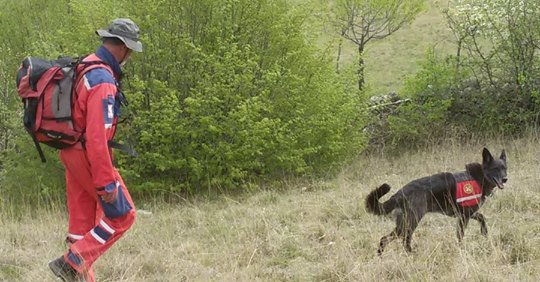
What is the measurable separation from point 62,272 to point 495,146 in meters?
11.5

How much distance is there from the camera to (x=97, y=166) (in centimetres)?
412

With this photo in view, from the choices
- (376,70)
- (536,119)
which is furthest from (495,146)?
(376,70)

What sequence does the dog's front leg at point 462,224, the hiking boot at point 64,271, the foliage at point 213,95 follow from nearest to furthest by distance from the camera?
1. the hiking boot at point 64,271
2. the dog's front leg at point 462,224
3. the foliage at point 213,95

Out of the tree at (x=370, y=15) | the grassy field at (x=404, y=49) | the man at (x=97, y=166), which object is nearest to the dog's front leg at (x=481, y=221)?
the man at (x=97, y=166)

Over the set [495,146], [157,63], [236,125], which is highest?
[157,63]

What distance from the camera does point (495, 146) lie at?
1391 cm

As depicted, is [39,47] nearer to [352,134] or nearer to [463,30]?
[352,134]

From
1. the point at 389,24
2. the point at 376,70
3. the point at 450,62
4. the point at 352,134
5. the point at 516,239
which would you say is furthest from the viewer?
the point at 376,70

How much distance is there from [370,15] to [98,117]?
21.7 metres

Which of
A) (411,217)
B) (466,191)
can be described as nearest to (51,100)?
(411,217)

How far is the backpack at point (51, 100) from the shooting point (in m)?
4.22

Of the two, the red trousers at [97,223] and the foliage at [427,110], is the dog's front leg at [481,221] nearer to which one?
the red trousers at [97,223]

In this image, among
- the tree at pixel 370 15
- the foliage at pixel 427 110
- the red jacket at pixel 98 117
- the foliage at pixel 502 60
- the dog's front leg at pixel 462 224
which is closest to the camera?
the red jacket at pixel 98 117

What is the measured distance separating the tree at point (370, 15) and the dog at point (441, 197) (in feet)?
59.3
